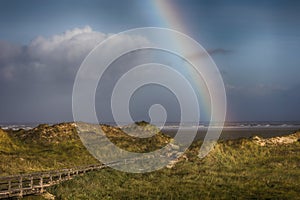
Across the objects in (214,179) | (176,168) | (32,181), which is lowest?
(214,179)

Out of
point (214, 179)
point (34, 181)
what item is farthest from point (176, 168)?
point (34, 181)

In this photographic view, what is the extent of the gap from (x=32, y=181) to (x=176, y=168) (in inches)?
1137

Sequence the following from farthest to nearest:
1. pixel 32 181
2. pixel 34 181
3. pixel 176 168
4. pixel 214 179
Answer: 1. pixel 176 168
2. pixel 214 179
3. pixel 34 181
4. pixel 32 181

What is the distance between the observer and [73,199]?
50.2m

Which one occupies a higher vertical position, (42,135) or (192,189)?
(42,135)

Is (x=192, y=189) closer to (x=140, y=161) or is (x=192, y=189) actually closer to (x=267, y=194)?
(x=267, y=194)

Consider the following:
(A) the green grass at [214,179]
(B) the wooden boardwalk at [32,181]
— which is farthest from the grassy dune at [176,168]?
(B) the wooden boardwalk at [32,181]

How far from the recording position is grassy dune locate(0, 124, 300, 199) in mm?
55031

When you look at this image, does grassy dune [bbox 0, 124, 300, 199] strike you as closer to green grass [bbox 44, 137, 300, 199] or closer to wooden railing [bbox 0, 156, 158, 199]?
green grass [bbox 44, 137, 300, 199]

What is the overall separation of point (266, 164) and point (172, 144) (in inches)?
842

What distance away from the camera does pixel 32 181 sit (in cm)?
5053

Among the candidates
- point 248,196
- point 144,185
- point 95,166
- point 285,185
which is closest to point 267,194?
point 248,196

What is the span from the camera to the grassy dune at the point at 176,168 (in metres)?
55.0

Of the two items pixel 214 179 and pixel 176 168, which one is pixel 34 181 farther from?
pixel 176 168
